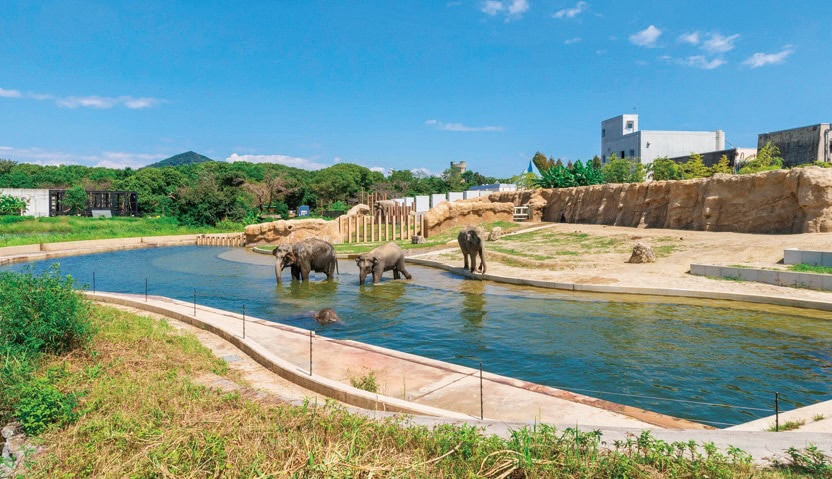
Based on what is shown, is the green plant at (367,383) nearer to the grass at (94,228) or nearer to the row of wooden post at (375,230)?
the row of wooden post at (375,230)

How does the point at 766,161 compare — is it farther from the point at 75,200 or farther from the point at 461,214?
the point at 75,200

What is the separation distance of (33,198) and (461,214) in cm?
5211

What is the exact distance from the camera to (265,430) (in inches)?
212

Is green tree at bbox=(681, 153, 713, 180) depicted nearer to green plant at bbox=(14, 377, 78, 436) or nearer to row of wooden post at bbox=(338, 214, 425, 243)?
row of wooden post at bbox=(338, 214, 425, 243)

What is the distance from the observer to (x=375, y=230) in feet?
131

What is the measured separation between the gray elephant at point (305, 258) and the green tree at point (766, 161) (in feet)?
112

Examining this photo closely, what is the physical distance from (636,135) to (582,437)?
78.3 meters

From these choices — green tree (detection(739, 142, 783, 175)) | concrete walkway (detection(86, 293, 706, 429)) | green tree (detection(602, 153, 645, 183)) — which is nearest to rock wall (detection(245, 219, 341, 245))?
concrete walkway (detection(86, 293, 706, 429))

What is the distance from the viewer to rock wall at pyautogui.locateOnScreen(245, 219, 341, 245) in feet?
125

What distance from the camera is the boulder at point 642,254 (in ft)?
70.5

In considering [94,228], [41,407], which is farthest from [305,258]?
[94,228]

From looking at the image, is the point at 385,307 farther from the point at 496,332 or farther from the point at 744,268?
the point at 744,268

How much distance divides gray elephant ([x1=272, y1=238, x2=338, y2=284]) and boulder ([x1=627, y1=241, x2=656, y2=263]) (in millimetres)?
12680

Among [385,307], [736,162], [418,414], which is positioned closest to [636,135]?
[736,162]
